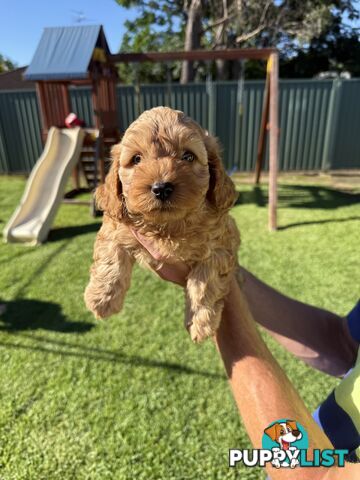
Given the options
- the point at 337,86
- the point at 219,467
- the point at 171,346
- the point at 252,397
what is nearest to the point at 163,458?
the point at 219,467

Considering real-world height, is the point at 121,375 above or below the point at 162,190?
below

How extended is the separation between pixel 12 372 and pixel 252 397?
7.98 feet

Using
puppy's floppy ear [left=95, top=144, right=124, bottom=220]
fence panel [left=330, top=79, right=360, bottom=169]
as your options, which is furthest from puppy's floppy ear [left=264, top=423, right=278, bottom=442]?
fence panel [left=330, top=79, right=360, bottom=169]

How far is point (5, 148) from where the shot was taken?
11.7 m

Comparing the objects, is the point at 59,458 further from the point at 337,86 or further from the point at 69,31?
the point at 337,86

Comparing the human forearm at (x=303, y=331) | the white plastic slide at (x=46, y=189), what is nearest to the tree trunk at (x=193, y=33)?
the white plastic slide at (x=46, y=189)

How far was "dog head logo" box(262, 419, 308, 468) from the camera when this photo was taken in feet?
3.64

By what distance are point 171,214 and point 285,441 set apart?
0.90m

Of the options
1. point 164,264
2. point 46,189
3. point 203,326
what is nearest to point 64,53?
point 46,189

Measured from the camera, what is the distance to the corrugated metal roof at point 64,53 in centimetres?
724

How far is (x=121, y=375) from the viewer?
2.96m

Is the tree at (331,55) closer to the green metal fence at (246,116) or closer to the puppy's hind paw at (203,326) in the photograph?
the green metal fence at (246,116)

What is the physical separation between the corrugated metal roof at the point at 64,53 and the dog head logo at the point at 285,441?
725 centimetres

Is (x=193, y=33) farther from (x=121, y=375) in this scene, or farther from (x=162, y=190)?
(x=162, y=190)
